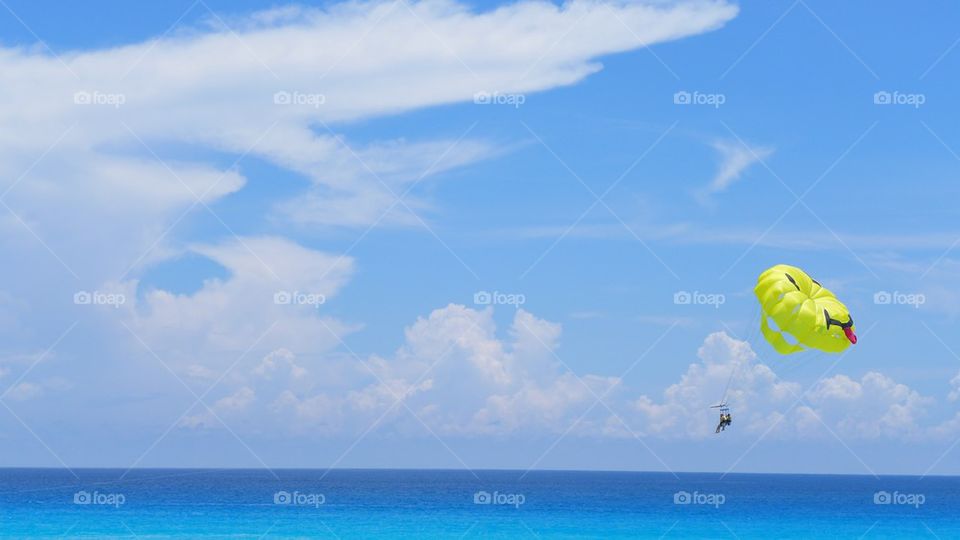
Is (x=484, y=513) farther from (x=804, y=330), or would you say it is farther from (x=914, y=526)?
(x=804, y=330)

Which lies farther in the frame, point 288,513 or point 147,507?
point 147,507

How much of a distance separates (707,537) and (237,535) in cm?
2201

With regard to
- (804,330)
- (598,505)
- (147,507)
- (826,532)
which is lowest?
(804,330)

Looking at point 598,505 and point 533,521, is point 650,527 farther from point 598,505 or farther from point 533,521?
point 598,505

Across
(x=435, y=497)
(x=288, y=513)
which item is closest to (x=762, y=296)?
(x=288, y=513)

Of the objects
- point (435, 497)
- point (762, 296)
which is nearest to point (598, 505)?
point (435, 497)

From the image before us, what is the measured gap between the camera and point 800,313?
2558cm

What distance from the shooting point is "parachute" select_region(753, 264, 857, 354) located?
25.4 meters

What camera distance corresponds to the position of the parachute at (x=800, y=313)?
25.4 metres

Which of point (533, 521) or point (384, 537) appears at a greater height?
point (533, 521)

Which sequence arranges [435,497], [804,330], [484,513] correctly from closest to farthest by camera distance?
[804,330] → [484,513] → [435,497]

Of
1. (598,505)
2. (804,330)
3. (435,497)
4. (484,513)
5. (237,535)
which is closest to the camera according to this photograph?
(804,330)

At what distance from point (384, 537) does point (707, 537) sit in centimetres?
1537

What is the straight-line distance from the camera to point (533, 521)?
2373 inches
